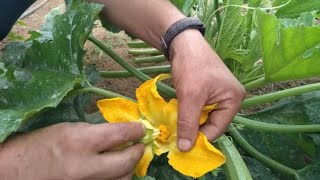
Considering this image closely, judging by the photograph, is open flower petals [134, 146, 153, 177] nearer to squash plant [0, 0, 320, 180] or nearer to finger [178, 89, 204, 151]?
finger [178, 89, 204, 151]

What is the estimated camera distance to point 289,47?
4.59 feet

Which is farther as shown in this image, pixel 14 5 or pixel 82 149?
pixel 14 5

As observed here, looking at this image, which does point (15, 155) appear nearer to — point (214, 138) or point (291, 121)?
point (214, 138)

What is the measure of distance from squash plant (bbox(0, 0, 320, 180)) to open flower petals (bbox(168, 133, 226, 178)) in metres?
0.13

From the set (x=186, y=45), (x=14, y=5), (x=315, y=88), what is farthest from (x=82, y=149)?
(x=14, y=5)

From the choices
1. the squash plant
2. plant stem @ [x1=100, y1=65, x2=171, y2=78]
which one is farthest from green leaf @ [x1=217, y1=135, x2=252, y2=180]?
plant stem @ [x1=100, y1=65, x2=171, y2=78]

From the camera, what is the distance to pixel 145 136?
1.38 m

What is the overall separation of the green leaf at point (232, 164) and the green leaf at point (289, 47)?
20 centimetres

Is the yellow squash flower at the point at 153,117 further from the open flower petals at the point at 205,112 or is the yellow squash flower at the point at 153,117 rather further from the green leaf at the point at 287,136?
the green leaf at the point at 287,136

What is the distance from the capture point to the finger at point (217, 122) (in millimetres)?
1407

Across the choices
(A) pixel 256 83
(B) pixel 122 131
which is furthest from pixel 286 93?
(B) pixel 122 131

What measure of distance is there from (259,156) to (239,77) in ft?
0.77

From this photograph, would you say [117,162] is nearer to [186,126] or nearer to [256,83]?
[186,126]

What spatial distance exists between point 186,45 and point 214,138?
0.76 ft
